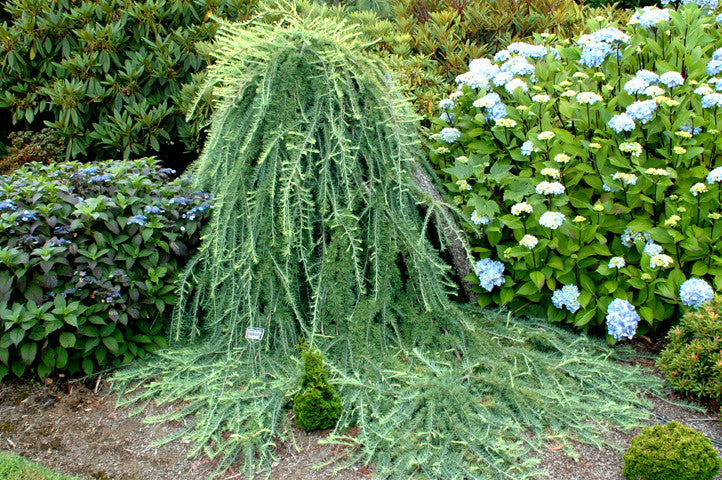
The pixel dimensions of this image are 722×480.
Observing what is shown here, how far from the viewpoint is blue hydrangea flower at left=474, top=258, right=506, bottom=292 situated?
3426mm

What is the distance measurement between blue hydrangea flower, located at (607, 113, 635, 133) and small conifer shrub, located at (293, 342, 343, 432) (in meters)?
2.02

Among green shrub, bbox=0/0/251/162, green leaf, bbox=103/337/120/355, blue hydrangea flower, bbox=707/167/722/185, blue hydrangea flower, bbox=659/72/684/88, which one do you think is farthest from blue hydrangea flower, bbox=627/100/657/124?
green shrub, bbox=0/0/251/162

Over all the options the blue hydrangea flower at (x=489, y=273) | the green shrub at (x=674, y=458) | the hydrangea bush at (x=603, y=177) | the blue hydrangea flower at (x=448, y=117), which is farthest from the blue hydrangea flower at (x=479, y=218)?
the green shrub at (x=674, y=458)

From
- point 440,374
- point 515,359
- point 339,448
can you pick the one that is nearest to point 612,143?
point 515,359

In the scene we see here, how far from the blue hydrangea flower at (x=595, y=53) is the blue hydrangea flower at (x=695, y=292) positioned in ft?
4.77

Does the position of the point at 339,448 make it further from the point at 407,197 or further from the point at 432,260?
the point at 407,197

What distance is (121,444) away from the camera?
2.74 metres

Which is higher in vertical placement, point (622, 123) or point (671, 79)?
point (671, 79)

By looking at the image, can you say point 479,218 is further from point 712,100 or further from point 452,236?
point 712,100

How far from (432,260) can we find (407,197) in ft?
1.29

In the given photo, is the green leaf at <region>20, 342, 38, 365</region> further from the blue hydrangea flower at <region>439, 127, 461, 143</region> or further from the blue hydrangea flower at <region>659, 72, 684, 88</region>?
the blue hydrangea flower at <region>659, 72, 684, 88</region>

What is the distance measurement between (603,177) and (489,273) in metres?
0.83

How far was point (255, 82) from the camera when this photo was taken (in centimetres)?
314

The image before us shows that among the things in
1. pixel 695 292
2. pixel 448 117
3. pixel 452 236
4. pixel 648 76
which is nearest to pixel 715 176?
pixel 695 292
